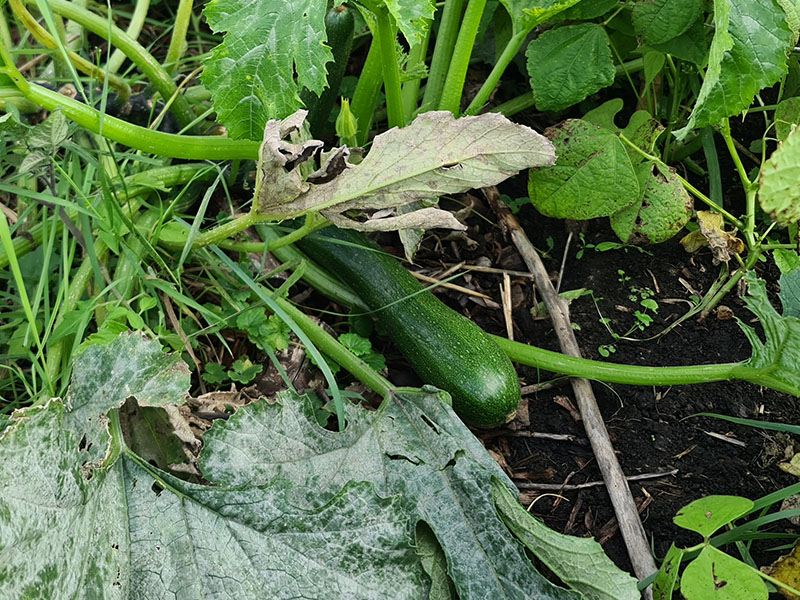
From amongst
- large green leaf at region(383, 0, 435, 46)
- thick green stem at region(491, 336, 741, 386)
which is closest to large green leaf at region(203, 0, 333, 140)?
large green leaf at region(383, 0, 435, 46)

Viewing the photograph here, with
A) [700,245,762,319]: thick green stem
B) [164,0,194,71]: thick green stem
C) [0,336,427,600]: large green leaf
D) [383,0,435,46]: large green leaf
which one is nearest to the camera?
[0,336,427,600]: large green leaf

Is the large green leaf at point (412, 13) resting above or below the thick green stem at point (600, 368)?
above

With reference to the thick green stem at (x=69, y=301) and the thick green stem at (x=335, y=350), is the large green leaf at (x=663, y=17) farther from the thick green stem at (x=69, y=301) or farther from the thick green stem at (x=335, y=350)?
the thick green stem at (x=69, y=301)

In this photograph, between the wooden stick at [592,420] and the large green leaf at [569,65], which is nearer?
the wooden stick at [592,420]

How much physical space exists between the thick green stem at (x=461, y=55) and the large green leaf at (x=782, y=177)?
Answer: 770mm

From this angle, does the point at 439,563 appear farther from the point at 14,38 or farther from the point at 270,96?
the point at 14,38

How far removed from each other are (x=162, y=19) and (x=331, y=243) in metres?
1.30

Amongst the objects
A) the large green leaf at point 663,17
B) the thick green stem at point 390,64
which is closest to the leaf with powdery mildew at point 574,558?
the thick green stem at point 390,64

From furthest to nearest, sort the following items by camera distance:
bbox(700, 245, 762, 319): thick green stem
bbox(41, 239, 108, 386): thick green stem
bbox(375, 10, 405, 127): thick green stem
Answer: bbox(700, 245, 762, 319): thick green stem, bbox(41, 239, 108, 386): thick green stem, bbox(375, 10, 405, 127): thick green stem

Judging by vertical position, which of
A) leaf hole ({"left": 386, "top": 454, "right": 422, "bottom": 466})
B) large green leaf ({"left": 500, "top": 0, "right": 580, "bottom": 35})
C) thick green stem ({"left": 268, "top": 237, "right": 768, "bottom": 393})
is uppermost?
large green leaf ({"left": 500, "top": 0, "right": 580, "bottom": 35})

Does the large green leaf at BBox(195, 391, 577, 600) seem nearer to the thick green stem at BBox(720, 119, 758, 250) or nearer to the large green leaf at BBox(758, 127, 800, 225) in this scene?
the large green leaf at BBox(758, 127, 800, 225)

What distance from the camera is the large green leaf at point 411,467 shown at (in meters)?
1.48

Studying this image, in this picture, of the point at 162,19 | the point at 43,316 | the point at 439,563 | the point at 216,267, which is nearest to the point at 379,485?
the point at 439,563

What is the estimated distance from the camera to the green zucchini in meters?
2.03
